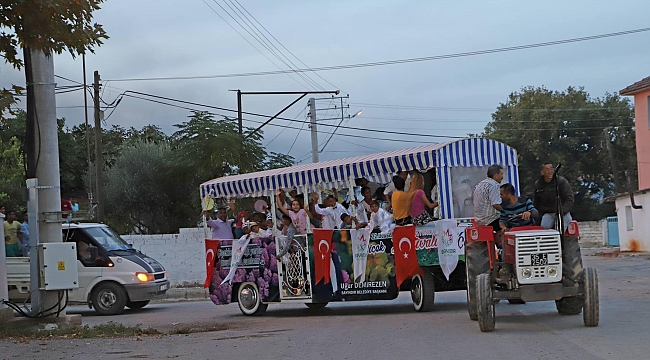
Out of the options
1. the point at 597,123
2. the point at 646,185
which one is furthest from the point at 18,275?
the point at 597,123

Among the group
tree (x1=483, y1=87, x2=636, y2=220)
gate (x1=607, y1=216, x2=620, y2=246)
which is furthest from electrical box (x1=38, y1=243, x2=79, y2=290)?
tree (x1=483, y1=87, x2=636, y2=220)

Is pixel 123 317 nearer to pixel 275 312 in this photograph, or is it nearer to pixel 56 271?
pixel 275 312

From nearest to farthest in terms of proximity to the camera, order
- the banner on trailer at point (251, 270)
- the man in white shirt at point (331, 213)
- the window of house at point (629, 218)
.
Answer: the man in white shirt at point (331, 213), the banner on trailer at point (251, 270), the window of house at point (629, 218)

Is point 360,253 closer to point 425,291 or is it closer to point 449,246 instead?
point 425,291

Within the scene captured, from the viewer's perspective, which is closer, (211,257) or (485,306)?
(485,306)

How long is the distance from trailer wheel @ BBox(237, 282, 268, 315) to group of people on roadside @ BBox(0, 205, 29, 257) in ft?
19.3

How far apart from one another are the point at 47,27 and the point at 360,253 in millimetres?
7091

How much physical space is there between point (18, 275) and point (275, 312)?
5.99 meters

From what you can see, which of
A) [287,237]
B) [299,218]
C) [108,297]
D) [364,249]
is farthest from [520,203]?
[108,297]

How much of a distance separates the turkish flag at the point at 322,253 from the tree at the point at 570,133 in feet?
166

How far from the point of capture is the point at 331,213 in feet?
54.1

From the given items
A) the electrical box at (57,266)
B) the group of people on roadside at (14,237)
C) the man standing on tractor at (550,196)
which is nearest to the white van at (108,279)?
the group of people on roadside at (14,237)

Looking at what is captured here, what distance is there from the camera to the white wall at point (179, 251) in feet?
89.9

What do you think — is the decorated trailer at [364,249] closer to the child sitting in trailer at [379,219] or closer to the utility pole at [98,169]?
the child sitting in trailer at [379,219]
